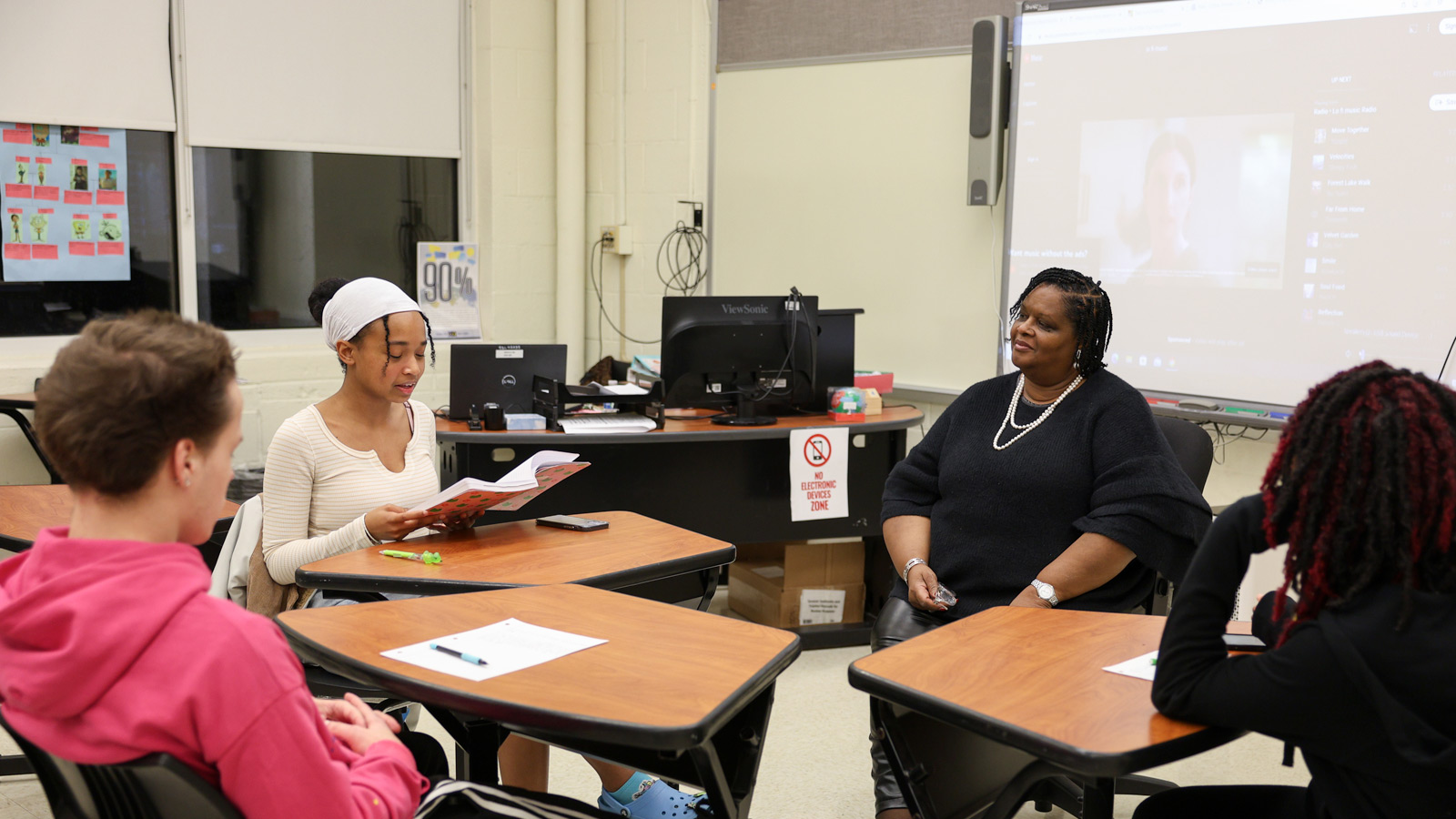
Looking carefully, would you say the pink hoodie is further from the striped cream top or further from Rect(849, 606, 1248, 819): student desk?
the striped cream top

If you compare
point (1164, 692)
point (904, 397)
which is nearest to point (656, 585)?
point (1164, 692)

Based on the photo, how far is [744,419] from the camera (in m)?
3.70

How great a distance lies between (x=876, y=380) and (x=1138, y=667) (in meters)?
2.59

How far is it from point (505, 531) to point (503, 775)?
50cm

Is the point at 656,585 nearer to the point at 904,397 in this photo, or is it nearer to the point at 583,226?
the point at 904,397

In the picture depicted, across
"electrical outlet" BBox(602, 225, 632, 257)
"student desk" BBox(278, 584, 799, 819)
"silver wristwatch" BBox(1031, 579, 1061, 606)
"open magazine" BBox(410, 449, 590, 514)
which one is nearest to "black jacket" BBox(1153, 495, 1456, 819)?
"student desk" BBox(278, 584, 799, 819)

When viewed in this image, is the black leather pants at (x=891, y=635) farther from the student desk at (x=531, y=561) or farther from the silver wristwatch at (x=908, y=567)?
the student desk at (x=531, y=561)

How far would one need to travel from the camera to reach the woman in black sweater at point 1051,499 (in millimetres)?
2324

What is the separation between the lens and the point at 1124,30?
3.78 meters

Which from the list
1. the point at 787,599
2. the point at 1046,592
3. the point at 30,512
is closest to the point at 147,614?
the point at 1046,592

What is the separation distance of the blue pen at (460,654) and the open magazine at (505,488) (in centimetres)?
54

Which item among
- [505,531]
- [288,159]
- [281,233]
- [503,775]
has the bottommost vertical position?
[503,775]

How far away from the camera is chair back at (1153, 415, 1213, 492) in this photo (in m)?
2.56

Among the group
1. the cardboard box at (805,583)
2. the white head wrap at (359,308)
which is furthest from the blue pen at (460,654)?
the cardboard box at (805,583)
